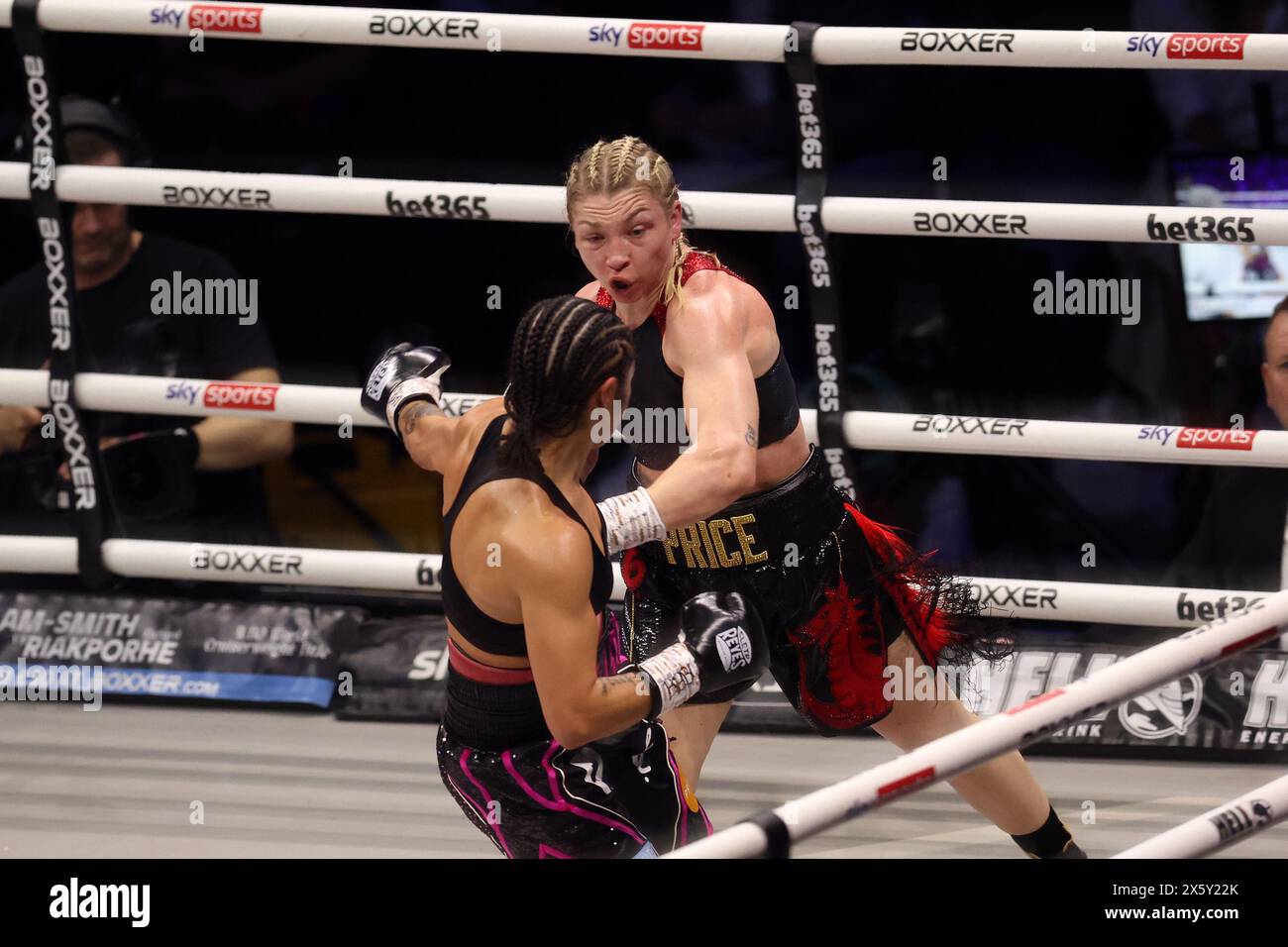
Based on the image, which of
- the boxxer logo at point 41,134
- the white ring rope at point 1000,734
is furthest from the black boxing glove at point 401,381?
the boxxer logo at point 41,134

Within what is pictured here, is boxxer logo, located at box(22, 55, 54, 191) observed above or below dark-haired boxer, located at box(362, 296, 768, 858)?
above

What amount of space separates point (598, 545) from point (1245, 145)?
3.11 m

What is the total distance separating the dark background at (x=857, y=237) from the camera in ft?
16.5

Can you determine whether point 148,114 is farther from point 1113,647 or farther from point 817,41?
point 1113,647

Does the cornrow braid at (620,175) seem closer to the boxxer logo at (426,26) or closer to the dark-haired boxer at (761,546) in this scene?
the dark-haired boxer at (761,546)

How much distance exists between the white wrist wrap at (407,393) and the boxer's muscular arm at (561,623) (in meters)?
0.58

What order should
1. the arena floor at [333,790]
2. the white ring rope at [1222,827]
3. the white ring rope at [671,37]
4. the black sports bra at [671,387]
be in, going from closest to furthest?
the white ring rope at [1222,827] < the black sports bra at [671,387] < the arena floor at [333,790] < the white ring rope at [671,37]

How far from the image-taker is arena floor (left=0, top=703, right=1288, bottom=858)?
12.1 feet

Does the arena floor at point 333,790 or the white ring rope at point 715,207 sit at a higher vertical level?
the white ring rope at point 715,207

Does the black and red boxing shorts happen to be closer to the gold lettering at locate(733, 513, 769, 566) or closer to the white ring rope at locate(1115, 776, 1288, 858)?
the gold lettering at locate(733, 513, 769, 566)

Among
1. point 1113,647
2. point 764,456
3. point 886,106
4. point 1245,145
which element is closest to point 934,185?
point 886,106

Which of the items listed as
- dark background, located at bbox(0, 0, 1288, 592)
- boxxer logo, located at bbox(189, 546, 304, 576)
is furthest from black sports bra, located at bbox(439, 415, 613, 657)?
dark background, located at bbox(0, 0, 1288, 592)

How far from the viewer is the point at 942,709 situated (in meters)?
3.28

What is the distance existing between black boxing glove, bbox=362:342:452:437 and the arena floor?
1.14 metres
